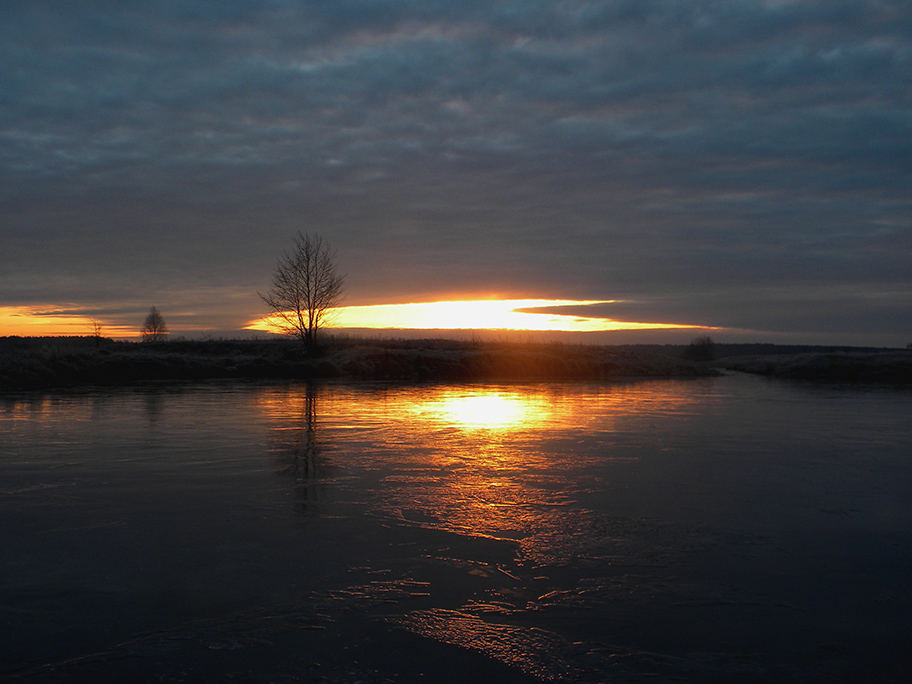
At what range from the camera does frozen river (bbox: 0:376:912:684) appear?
343 cm

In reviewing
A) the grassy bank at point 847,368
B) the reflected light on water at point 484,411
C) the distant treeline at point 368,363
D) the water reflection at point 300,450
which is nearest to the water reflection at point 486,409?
the reflected light on water at point 484,411

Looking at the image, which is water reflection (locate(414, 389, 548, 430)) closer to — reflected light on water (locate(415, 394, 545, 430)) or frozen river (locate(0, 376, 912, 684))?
reflected light on water (locate(415, 394, 545, 430))

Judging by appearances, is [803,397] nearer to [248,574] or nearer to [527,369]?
[527,369]

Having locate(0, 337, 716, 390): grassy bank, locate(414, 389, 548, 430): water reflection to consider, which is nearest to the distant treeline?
locate(0, 337, 716, 390): grassy bank

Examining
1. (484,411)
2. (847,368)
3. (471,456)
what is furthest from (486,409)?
(847,368)

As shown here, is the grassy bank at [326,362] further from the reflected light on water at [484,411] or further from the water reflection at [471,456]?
the reflected light on water at [484,411]

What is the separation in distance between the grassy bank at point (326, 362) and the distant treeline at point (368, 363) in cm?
5

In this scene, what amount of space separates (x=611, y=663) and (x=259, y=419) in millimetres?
10654

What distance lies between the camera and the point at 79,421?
39.3 feet

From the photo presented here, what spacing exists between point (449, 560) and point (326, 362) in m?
28.3

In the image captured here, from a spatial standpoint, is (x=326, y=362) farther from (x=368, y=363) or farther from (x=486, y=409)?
(x=486, y=409)

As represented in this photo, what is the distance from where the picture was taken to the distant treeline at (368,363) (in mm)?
24359

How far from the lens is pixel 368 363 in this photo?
32406 mm

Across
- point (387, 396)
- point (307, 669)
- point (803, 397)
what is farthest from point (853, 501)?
point (803, 397)
